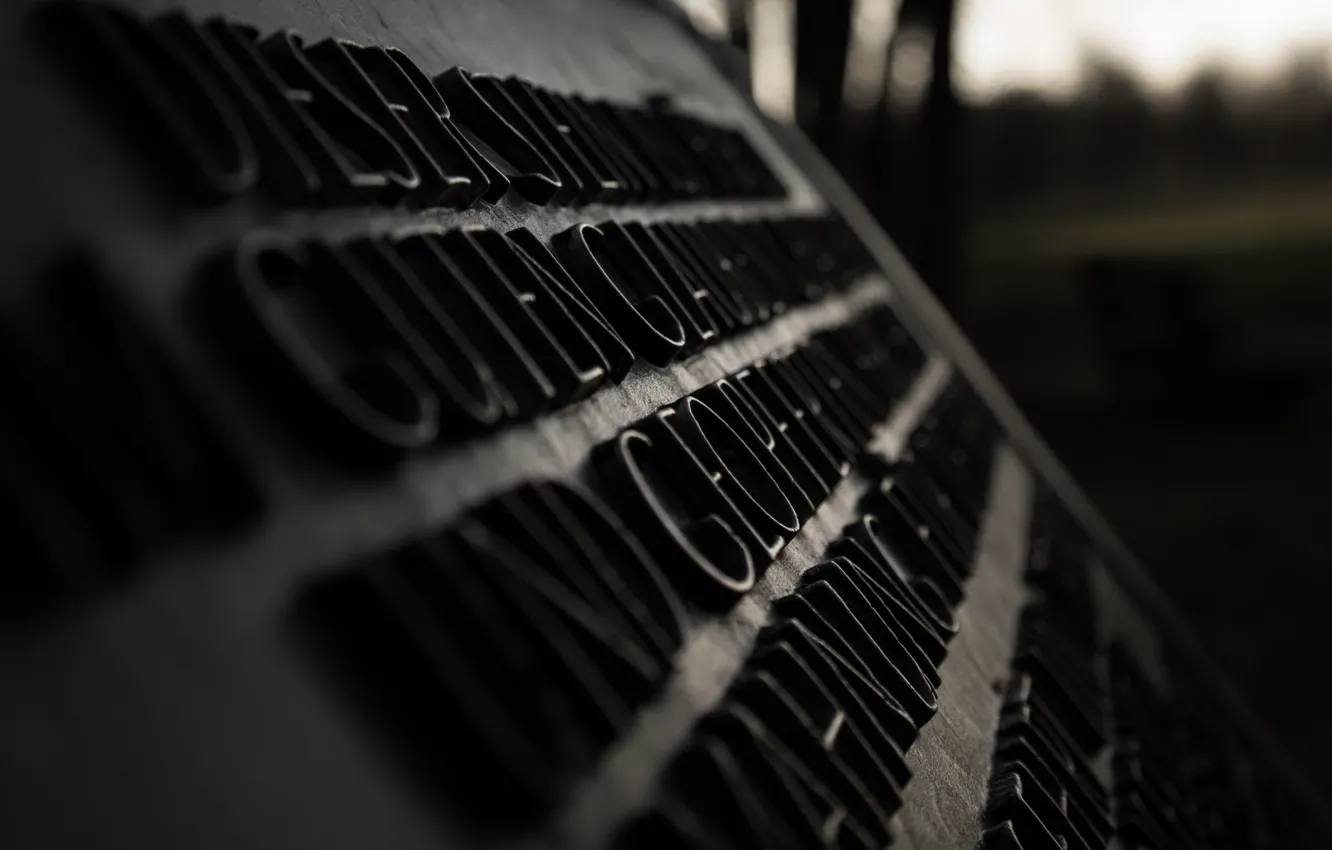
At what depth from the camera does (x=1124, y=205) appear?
31.9ft

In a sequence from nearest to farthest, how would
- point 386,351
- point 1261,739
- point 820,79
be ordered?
1. point 386,351
2. point 1261,739
3. point 820,79

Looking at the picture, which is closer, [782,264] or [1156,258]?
[782,264]

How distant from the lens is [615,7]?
5.67ft

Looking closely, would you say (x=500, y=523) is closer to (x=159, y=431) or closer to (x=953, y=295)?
(x=159, y=431)

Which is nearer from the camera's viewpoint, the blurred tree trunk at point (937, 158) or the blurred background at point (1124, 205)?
the blurred tree trunk at point (937, 158)

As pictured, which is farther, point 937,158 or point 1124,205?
point 1124,205

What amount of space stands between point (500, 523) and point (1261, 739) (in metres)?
1.96

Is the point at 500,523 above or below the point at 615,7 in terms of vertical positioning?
below

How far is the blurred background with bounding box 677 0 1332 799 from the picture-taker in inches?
278

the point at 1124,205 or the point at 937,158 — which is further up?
the point at 1124,205

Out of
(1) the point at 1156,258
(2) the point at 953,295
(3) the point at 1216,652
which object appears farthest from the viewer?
(1) the point at 1156,258

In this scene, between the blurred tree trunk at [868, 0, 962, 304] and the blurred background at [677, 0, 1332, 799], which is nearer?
the blurred tree trunk at [868, 0, 962, 304]

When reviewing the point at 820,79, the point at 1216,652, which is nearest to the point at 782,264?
the point at 1216,652

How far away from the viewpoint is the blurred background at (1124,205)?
278 inches
